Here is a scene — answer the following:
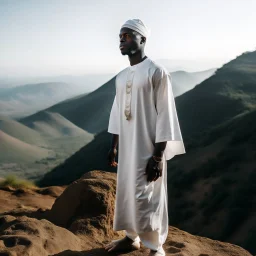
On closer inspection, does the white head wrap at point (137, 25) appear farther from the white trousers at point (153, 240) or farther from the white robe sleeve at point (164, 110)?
the white trousers at point (153, 240)

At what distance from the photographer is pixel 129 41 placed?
2.86 metres

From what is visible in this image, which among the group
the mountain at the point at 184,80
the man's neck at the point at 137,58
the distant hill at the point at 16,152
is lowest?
the distant hill at the point at 16,152

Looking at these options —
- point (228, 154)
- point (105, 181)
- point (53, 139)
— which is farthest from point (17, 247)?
point (53, 139)

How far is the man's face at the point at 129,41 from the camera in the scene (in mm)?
2854

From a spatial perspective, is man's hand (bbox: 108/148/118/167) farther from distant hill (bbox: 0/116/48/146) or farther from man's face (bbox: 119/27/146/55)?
distant hill (bbox: 0/116/48/146)

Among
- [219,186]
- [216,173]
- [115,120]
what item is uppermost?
→ [115,120]

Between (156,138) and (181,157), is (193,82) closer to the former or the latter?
(181,157)

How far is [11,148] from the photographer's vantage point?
55.0 meters

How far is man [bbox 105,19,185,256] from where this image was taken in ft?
9.00

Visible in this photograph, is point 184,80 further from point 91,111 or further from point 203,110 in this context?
point 203,110

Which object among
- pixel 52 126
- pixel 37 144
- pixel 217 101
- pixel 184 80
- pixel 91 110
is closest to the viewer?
pixel 217 101

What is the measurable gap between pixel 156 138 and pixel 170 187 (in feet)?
44.5

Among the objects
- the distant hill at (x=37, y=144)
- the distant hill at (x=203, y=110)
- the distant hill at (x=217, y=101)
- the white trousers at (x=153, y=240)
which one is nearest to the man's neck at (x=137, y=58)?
the white trousers at (x=153, y=240)

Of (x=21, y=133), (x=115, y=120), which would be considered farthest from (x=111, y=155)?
(x=21, y=133)
